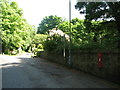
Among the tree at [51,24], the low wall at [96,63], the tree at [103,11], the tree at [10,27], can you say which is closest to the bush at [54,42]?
the low wall at [96,63]

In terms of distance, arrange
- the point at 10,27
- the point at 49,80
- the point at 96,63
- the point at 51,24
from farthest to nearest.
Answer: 1. the point at 51,24
2. the point at 10,27
3. the point at 96,63
4. the point at 49,80

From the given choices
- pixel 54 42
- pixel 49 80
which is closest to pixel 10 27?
pixel 54 42

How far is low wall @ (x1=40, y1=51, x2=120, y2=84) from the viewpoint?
880 cm

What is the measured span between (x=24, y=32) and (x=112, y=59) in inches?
1476

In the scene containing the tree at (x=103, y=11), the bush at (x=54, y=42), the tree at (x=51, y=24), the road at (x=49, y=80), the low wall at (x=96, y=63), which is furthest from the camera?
the tree at (x=51, y=24)

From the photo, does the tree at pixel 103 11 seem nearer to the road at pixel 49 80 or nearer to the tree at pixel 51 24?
the road at pixel 49 80

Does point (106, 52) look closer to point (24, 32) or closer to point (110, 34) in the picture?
point (110, 34)

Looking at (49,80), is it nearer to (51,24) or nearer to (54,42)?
(54,42)

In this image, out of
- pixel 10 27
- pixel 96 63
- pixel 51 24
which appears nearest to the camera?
pixel 96 63

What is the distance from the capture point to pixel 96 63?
35.1 ft

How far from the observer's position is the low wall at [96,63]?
8.80 metres

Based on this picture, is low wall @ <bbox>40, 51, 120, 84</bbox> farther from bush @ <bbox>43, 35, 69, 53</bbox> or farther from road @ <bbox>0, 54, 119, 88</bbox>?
bush @ <bbox>43, 35, 69, 53</bbox>

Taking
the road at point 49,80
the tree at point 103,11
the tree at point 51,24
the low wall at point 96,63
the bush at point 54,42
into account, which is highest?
the tree at point 51,24

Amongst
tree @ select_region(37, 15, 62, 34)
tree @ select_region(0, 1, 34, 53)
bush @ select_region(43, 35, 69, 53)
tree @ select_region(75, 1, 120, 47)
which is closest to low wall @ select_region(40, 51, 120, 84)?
tree @ select_region(75, 1, 120, 47)
